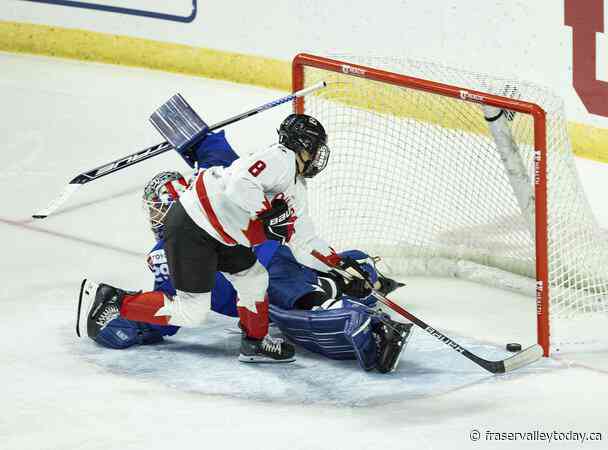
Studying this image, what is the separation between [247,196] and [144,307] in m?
0.56

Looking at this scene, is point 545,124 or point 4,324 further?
point 4,324

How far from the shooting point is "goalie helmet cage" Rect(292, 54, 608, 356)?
435 cm

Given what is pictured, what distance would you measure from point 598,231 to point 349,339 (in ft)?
3.48

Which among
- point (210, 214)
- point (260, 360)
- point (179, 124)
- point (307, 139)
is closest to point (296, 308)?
point (260, 360)

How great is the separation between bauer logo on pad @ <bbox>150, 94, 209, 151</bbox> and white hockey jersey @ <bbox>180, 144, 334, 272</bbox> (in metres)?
0.45

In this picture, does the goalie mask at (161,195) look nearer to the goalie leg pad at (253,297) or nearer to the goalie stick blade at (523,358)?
the goalie leg pad at (253,297)

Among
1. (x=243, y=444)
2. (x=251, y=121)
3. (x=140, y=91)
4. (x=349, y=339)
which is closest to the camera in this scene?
(x=243, y=444)

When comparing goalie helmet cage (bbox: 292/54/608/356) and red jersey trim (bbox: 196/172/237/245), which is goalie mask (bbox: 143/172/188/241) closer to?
red jersey trim (bbox: 196/172/237/245)

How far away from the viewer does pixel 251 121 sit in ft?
23.3

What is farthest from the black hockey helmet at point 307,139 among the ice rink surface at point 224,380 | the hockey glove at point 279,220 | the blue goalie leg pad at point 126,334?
the blue goalie leg pad at point 126,334

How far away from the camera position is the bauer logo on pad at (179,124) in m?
4.66

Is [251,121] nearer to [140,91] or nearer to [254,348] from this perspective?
[140,91]

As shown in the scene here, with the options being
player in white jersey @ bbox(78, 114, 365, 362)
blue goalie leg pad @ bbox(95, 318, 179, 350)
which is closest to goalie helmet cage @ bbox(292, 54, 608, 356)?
player in white jersey @ bbox(78, 114, 365, 362)

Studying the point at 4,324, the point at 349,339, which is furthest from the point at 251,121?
the point at 349,339
